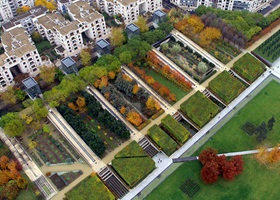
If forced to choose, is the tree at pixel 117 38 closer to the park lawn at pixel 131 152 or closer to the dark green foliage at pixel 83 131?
the dark green foliage at pixel 83 131

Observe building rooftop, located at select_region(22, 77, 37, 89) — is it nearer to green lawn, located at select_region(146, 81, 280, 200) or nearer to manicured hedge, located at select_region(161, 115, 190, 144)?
manicured hedge, located at select_region(161, 115, 190, 144)

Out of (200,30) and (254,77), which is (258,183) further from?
(200,30)

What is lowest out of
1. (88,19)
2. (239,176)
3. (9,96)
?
(239,176)

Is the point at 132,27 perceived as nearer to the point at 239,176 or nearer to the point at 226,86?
the point at 226,86

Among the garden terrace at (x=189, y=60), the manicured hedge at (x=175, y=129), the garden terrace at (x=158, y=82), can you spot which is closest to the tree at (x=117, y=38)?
the garden terrace at (x=158, y=82)

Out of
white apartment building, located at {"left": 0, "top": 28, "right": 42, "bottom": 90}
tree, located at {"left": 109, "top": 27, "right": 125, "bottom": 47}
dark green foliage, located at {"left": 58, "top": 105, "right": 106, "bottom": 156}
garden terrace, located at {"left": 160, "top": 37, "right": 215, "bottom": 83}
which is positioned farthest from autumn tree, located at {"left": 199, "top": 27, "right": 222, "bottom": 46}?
white apartment building, located at {"left": 0, "top": 28, "right": 42, "bottom": 90}

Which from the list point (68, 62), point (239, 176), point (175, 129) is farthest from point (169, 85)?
point (239, 176)
